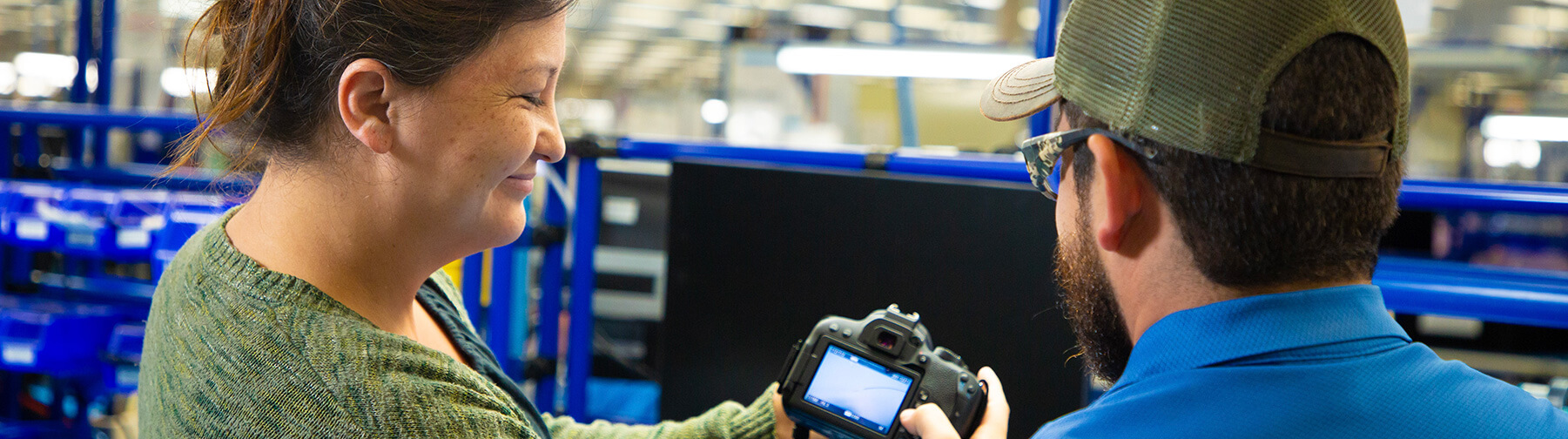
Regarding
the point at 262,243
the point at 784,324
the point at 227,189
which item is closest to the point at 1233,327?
the point at 262,243

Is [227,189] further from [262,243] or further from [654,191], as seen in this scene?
[654,191]

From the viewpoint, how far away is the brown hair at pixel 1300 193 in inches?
27.6

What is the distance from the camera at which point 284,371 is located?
874 mm

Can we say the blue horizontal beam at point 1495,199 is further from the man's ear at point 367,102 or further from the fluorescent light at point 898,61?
the fluorescent light at point 898,61

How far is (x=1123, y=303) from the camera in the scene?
0.86m

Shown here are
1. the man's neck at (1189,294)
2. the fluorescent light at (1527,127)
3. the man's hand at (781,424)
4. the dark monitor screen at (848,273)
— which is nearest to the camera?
the man's neck at (1189,294)

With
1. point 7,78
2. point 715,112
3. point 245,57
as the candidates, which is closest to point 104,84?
point 245,57

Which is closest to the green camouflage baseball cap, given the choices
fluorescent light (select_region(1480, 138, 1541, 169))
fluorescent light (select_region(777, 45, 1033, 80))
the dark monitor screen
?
the dark monitor screen

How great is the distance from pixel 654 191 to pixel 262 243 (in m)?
1.94

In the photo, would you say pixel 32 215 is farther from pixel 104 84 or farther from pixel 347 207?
pixel 347 207

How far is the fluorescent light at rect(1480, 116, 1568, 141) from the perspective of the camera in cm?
867

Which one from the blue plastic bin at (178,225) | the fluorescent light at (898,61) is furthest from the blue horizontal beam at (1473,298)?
the blue plastic bin at (178,225)

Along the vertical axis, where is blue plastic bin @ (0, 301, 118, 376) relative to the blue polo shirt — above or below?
below

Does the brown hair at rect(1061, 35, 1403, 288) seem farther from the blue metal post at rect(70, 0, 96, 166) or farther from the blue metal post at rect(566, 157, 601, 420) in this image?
the blue metal post at rect(70, 0, 96, 166)
